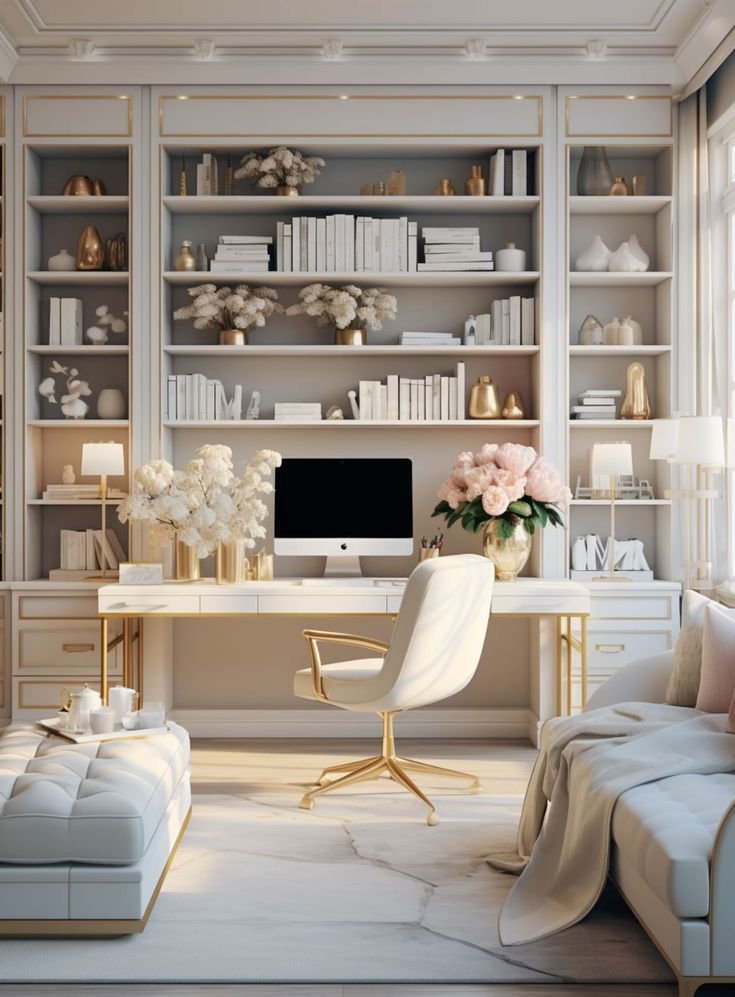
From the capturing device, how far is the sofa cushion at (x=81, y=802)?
2.57 m

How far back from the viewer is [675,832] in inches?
90.9

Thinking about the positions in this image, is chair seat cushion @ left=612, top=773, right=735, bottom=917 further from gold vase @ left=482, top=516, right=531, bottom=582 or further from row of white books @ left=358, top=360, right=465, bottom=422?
row of white books @ left=358, top=360, right=465, bottom=422

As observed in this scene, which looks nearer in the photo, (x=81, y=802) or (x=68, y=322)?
(x=81, y=802)

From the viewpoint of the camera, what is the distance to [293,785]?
4.15 meters

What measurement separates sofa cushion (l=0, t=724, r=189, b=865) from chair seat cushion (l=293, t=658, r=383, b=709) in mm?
852

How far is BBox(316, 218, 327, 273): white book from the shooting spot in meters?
4.84

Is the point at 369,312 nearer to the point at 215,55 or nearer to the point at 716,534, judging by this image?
the point at 215,55

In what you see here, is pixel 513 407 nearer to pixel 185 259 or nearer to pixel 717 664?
pixel 185 259

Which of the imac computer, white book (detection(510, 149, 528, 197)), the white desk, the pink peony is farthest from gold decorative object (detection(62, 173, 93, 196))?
the pink peony

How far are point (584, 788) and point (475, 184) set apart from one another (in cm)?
303

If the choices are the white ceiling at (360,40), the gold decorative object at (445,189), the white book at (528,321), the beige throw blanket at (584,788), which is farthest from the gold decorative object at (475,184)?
the beige throw blanket at (584,788)

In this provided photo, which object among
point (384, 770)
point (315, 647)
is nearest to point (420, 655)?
point (315, 647)

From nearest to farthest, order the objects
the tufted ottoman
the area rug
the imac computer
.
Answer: the area rug < the tufted ottoman < the imac computer

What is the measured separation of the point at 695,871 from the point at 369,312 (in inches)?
127
